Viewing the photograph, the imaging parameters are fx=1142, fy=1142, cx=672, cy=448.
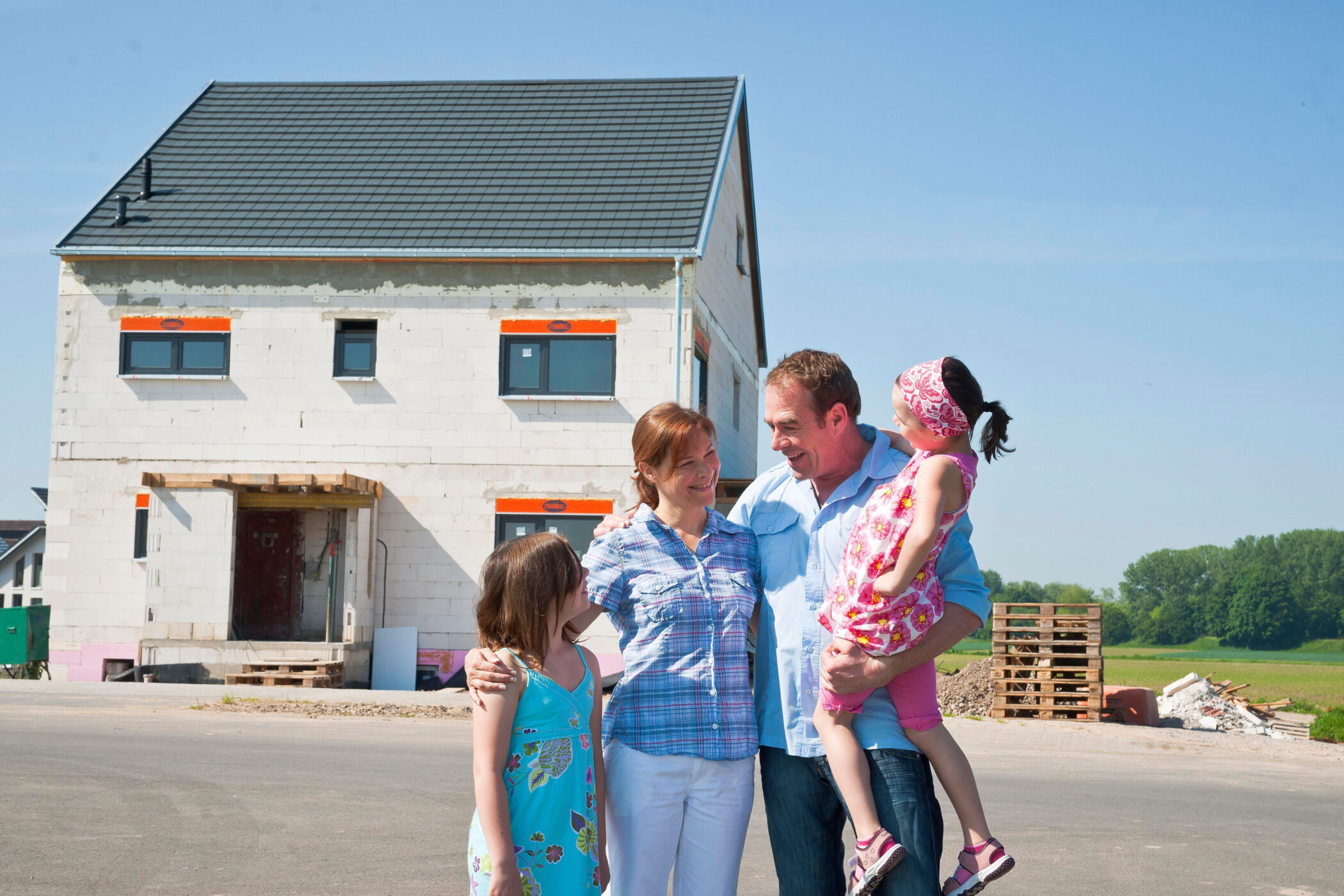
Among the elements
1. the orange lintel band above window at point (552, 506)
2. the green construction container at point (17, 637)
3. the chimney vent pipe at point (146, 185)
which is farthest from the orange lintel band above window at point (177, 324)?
the orange lintel band above window at point (552, 506)

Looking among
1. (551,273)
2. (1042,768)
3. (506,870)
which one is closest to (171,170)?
(551,273)

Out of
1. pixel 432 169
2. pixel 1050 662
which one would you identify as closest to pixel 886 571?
pixel 1050 662

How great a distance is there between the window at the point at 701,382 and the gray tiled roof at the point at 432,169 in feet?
6.60

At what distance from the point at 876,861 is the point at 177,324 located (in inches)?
739

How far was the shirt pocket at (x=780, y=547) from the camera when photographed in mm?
3203

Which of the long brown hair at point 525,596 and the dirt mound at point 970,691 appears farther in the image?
the dirt mound at point 970,691

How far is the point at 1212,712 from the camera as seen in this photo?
1798 cm

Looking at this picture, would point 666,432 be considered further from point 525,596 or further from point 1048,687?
point 1048,687

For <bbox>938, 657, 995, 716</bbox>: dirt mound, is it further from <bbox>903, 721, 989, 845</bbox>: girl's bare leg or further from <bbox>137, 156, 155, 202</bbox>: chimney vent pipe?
<bbox>137, 156, 155, 202</bbox>: chimney vent pipe

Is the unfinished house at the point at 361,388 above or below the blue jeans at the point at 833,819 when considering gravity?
above

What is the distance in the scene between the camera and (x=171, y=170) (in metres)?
21.2

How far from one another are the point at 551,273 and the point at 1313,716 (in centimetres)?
1594

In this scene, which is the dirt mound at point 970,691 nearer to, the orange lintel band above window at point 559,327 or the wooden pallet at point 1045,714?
the wooden pallet at point 1045,714

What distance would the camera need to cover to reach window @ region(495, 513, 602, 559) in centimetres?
1850
